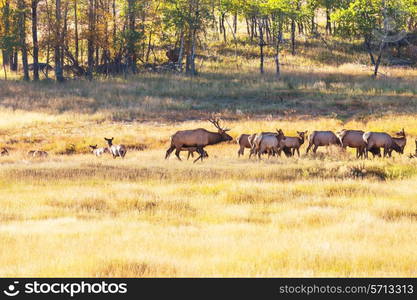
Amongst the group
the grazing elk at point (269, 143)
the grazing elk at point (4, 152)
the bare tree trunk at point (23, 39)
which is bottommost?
the grazing elk at point (4, 152)

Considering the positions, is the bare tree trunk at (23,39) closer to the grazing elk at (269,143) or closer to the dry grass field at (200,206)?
the dry grass field at (200,206)

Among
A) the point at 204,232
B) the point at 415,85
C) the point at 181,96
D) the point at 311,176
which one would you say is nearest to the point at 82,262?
the point at 204,232

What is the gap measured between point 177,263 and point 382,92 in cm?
4356

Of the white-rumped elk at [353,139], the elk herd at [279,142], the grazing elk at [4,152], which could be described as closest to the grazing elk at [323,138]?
the elk herd at [279,142]

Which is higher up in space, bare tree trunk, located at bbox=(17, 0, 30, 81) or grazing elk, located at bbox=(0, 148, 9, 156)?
bare tree trunk, located at bbox=(17, 0, 30, 81)

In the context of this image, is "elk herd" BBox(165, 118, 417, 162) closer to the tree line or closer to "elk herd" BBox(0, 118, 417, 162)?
"elk herd" BBox(0, 118, 417, 162)

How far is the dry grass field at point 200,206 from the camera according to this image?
11.0m

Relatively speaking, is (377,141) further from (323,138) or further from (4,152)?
(4,152)

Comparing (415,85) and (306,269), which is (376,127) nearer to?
(415,85)

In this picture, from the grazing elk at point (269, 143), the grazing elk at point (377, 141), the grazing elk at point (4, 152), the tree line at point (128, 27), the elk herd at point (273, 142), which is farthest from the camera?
the tree line at point (128, 27)

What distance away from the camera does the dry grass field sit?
435 inches

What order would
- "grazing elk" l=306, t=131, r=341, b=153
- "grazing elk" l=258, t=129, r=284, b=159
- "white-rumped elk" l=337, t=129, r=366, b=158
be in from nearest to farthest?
"grazing elk" l=258, t=129, r=284, b=159 < "white-rumped elk" l=337, t=129, r=366, b=158 < "grazing elk" l=306, t=131, r=341, b=153

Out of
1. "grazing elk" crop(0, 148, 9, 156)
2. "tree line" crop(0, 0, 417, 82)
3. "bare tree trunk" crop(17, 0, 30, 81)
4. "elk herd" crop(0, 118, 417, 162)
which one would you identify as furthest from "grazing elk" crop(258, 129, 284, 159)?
"bare tree trunk" crop(17, 0, 30, 81)

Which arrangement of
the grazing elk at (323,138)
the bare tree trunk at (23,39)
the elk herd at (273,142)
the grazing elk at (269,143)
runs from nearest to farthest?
the elk herd at (273,142) < the grazing elk at (269,143) < the grazing elk at (323,138) < the bare tree trunk at (23,39)
